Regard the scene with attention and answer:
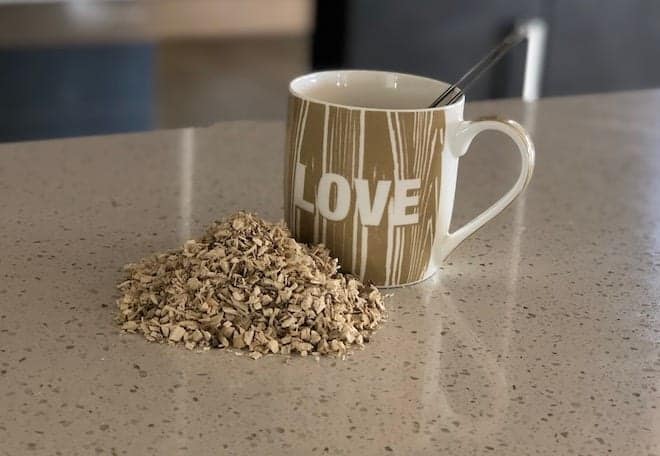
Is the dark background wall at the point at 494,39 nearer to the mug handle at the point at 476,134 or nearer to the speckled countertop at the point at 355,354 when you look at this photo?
the speckled countertop at the point at 355,354

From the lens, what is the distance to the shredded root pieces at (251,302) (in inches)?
22.7

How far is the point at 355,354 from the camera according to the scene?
1.90 ft

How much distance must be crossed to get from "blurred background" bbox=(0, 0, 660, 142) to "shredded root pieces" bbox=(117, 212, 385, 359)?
147 centimetres

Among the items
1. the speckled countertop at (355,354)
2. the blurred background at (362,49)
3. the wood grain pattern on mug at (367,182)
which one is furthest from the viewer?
the blurred background at (362,49)

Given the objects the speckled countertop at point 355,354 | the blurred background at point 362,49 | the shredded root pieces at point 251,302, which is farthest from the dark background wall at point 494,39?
the shredded root pieces at point 251,302

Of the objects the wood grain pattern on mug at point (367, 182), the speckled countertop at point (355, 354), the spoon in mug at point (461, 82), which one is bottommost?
the speckled countertop at point (355, 354)

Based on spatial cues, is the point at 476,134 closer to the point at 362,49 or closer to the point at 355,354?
the point at 355,354

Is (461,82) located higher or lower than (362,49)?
higher

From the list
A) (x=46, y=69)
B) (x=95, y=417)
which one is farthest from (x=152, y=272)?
(x=46, y=69)

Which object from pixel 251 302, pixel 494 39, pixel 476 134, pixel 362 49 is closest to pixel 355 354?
pixel 251 302

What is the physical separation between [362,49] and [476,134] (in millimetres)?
1510

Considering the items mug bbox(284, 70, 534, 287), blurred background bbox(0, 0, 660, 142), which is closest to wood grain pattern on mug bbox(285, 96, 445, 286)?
mug bbox(284, 70, 534, 287)

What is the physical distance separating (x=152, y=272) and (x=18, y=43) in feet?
5.37

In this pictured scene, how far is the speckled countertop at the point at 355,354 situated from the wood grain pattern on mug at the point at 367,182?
0.04 m
